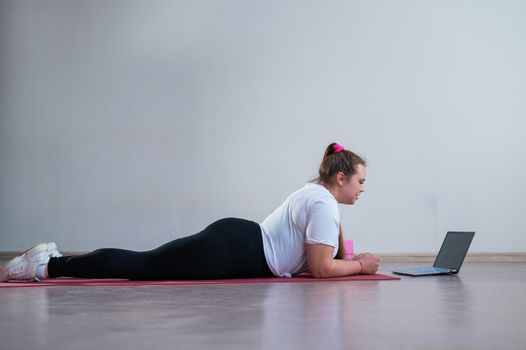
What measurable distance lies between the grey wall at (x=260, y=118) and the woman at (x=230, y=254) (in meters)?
2.46

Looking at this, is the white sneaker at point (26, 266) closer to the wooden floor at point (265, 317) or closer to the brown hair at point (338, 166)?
the wooden floor at point (265, 317)

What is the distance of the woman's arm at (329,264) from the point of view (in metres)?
3.02

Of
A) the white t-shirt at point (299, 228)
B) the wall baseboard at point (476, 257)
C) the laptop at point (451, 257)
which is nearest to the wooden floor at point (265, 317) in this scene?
the white t-shirt at point (299, 228)

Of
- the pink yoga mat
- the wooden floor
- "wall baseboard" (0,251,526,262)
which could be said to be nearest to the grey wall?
"wall baseboard" (0,251,526,262)

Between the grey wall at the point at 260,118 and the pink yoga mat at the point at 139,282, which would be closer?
the pink yoga mat at the point at 139,282

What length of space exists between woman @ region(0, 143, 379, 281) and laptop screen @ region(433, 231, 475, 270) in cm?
76

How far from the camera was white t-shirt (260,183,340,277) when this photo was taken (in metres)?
2.97

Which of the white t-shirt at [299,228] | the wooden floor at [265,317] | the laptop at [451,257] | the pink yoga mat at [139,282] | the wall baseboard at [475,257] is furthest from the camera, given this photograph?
the wall baseboard at [475,257]

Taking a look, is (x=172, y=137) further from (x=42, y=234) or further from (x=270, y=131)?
(x=42, y=234)

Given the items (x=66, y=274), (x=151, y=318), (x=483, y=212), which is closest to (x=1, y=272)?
(x=66, y=274)

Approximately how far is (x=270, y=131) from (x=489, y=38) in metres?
1.85

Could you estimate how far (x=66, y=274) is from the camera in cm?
297

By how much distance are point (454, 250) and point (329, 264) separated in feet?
3.08

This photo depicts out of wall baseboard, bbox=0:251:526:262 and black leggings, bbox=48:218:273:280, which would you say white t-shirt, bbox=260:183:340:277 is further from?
wall baseboard, bbox=0:251:526:262
